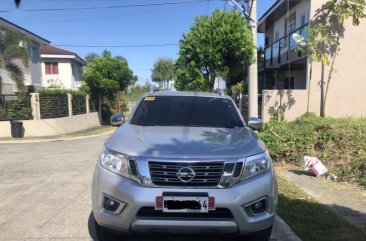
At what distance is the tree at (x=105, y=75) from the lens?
2988 centimetres

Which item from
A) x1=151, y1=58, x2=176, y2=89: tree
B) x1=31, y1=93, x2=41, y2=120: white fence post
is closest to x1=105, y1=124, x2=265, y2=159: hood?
x1=31, y1=93, x2=41, y2=120: white fence post

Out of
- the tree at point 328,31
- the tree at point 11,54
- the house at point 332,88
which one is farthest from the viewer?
the tree at point 11,54

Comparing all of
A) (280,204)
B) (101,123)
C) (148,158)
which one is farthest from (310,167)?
(101,123)

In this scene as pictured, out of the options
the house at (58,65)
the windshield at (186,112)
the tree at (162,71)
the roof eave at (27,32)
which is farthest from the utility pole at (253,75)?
the tree at (162,71)

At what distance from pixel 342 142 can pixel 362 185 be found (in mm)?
1758

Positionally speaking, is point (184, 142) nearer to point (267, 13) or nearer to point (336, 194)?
point (336, 194)

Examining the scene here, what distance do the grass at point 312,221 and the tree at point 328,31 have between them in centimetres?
855

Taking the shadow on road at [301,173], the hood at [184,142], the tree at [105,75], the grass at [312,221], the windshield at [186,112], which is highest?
the tree at [105,75]

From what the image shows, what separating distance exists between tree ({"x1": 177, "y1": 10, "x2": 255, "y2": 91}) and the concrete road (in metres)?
4.89

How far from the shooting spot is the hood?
4.12m

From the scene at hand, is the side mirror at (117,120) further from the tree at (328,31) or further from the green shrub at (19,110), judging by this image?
the green shrub at (19,110)

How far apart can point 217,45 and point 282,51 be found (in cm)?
714

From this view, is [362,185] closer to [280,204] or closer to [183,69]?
[280,204]

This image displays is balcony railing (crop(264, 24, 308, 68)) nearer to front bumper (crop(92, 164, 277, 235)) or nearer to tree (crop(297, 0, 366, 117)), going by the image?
tree (crop(297, 0, 366, 117))
